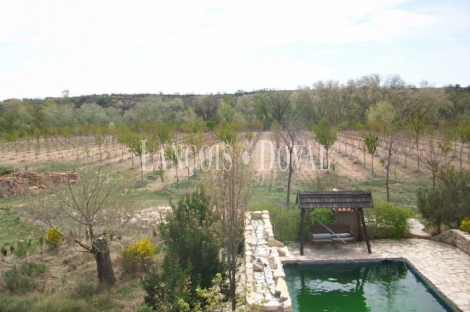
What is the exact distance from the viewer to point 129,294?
8477mm

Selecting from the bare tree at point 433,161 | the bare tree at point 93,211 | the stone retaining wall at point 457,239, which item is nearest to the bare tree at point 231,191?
the bare tree at point 93,211

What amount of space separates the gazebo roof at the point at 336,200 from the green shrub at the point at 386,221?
149 cm

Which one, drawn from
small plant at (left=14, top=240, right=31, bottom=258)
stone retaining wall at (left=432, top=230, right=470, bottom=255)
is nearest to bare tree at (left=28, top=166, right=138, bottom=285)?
small plant at (left=14, top=240, right=31, bottom=258)

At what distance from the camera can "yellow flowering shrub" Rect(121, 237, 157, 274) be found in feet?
30.9

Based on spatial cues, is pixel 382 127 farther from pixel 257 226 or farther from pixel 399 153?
pixel 257 226

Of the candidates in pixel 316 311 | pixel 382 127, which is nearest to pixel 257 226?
A: pixel 316 311

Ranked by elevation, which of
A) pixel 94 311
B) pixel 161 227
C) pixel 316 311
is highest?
pixel 161 227

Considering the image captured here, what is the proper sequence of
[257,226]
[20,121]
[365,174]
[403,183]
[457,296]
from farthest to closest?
[20,121], [365,174], [403,183], [257,226], [457,296]

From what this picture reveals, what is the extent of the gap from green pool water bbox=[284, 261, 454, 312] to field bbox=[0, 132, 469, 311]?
385cm

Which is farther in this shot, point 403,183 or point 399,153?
point 399,153

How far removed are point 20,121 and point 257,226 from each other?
56215 mm

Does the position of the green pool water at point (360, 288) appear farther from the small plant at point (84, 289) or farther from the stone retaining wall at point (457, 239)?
the small plant at point (84, 289)

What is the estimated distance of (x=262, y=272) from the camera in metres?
8.41

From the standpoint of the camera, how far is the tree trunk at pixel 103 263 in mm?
8594
